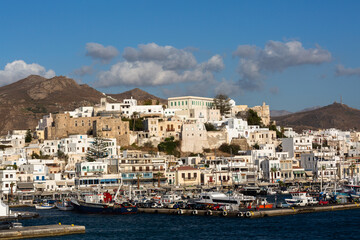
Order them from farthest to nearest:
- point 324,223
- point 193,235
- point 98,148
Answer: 1. point 98,148
2. point 324,223
3. point 193,235

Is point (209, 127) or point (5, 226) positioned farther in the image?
point (209, 127)

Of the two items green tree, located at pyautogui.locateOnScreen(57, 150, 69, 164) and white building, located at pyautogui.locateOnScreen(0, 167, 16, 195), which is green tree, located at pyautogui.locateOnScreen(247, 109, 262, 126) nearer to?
green tree, located at pyautogui.locateOnScreen(57, 150, 69, 164)

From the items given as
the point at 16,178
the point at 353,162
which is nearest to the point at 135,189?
the point at 16,178

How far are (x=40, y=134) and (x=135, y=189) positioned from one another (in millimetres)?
27590

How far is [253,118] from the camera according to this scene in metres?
104

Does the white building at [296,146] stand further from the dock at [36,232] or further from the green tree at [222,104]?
the dock at [36,232]

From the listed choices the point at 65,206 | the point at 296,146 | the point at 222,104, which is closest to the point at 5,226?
the point at 65,206

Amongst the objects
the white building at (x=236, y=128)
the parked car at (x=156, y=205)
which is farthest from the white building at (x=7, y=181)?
the white building at (x=236, y=128)

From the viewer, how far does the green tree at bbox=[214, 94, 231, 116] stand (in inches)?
4198

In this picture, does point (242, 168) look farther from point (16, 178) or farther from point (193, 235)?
point (193, 235)

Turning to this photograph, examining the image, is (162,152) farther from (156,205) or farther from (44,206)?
(156,205)

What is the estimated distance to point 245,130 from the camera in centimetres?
9769

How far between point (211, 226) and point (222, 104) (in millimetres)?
57922

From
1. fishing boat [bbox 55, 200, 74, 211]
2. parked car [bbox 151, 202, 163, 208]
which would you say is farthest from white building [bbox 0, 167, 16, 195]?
parked car [bbox 151, 202, 163, 208]
